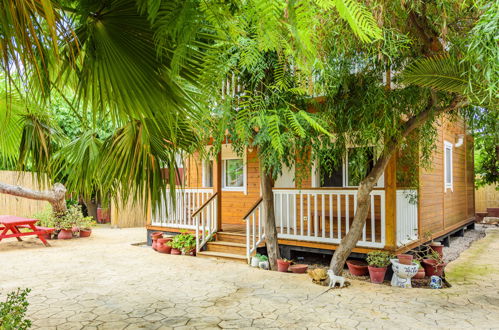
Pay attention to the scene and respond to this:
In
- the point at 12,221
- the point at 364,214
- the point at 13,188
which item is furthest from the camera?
the point at 13,188

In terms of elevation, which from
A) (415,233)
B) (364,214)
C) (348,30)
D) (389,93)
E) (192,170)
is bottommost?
(415,233)

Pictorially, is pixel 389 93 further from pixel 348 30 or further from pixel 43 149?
pixel 43 149

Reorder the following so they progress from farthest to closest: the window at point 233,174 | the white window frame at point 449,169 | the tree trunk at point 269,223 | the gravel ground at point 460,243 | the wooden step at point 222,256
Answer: the window at point 233,174 → the white window frame at point 449,169 → the gravel ground at point 460,243 → the wooden step at point 222,256 → the tree trunk at point 269,223

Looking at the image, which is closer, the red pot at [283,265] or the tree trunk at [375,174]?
the tree trunk at [375,174]

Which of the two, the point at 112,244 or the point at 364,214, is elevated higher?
the point at 364,214

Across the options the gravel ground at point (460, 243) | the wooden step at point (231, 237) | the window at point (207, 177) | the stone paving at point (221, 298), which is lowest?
the gravel ground at point (460, 243)

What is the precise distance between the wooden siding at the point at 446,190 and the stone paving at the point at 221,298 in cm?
118

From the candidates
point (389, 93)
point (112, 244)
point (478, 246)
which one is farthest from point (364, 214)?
point (112, 244)

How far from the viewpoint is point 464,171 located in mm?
11648

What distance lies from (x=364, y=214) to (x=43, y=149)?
4.15m

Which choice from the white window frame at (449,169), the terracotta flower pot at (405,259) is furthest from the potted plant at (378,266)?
the white window frame at (449,169)

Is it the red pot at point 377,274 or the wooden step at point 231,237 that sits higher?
the wooden step at point 231,237

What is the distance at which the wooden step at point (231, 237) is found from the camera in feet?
24.6

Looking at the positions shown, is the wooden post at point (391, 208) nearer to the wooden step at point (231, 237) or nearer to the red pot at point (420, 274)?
the red pot at point (420, 274)
